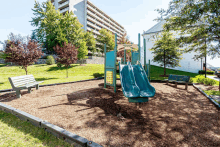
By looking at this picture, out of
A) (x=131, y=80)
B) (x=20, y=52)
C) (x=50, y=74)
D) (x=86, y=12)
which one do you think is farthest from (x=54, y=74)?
(x=86, y=12)

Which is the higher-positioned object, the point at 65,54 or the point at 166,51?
the point at 166,51

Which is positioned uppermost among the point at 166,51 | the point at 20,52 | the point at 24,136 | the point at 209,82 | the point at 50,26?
the point at 50,26

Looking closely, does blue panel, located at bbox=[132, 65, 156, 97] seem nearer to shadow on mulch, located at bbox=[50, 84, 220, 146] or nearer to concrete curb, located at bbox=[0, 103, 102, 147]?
shadow on mulch, located at bbox=[50, 84, 220, 146]

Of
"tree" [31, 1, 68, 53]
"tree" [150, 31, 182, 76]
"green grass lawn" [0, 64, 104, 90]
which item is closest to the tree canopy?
"tree" [150, 31, 182, 76]

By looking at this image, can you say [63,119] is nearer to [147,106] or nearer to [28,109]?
[28,109]

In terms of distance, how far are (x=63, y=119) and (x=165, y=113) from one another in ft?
11.6

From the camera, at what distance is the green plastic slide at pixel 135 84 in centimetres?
425

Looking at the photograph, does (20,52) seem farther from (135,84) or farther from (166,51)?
(166,51)

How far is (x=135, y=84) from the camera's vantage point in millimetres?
5211

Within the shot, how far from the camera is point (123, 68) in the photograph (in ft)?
20.1

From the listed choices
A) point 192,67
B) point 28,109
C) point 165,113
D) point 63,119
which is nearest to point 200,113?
point 165,113

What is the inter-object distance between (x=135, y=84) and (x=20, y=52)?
10527 millimetres

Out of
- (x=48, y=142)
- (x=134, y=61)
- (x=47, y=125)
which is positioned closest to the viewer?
(x=48, y=142)

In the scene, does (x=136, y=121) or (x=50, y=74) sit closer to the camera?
(x=136, y=121)
